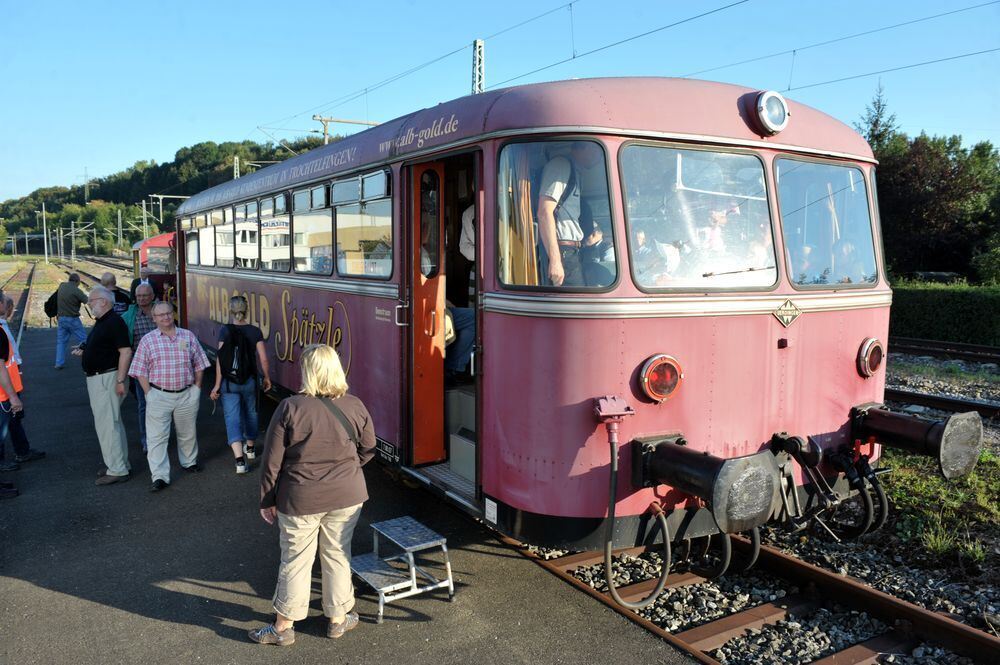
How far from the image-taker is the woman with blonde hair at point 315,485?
3887 millimetres

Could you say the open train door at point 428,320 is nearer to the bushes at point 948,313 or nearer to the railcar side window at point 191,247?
the railcar side window at point 191,247

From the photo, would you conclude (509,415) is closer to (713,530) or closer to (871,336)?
(713,530)

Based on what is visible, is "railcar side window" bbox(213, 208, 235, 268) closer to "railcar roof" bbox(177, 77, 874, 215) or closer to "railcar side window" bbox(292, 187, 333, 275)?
"railcar side window" bbox(292, 187, 333, 275)

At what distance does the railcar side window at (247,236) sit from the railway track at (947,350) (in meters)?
11.5

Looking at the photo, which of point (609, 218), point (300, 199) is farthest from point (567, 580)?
point (300, 199)

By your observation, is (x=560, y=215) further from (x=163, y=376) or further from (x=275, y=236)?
(x=275, y=236)

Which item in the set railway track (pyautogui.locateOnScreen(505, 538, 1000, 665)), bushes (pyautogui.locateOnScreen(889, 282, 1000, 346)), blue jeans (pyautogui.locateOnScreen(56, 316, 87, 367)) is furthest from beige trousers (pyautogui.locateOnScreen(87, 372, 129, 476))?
bushes (pyautogui.locateOnScreen(889, 282, 1000, 346))

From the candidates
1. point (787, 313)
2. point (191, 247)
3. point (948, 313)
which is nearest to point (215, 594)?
point (787, 313)

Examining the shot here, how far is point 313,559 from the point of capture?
161 inches

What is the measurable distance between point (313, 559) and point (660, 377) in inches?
81.9

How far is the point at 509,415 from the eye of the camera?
427 cm

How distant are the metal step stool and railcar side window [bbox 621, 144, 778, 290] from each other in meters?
2.03

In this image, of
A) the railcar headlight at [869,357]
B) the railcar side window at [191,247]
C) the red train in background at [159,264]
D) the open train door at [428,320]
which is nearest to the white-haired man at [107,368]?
the open train door at [428,320]

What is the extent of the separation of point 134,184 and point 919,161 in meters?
118
